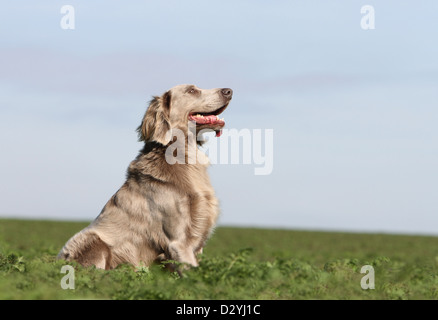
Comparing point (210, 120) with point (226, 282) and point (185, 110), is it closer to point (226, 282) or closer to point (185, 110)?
point (185, 110)

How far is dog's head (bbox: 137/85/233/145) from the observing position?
9.88 metres

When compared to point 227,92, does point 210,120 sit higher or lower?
lower

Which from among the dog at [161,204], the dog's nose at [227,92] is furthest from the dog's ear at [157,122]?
the dog's nose at [227,92]

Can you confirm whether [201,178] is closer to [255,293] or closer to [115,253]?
[115,253]

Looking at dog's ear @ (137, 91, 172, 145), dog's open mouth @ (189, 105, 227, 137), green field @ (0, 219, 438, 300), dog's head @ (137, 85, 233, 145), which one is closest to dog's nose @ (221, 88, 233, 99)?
dog's head @ (137, 85, 233, 145)

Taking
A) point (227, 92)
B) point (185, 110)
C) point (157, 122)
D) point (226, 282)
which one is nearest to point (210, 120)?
point (185, 110)

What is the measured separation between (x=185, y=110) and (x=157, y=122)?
1.73 ft

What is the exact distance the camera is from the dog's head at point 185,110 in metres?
9.88

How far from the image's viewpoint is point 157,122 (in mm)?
9820

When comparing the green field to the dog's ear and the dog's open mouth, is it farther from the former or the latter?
the dog's open mouth

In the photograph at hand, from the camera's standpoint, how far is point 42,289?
727 cm

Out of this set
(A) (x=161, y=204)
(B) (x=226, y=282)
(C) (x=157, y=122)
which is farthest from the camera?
(C) (x=157, y=122)

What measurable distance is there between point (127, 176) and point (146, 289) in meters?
3.22

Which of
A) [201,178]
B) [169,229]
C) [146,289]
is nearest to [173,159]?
[201,178]
